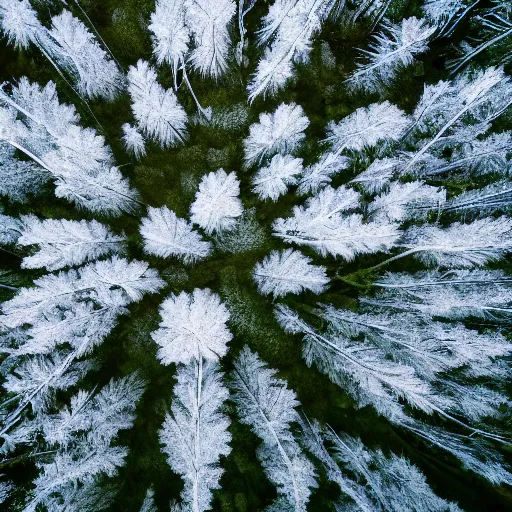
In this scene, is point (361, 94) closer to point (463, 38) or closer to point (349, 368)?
point (463, 38)

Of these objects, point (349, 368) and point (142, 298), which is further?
point (142, 298)

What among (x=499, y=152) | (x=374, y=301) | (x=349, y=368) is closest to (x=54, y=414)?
(x=349, y=368)

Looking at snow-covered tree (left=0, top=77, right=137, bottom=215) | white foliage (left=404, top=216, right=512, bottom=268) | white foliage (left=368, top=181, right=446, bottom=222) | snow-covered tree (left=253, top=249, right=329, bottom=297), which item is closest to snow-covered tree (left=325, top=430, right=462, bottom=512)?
snow-covered tree (left=253, top=249, right=329, bottom=297)

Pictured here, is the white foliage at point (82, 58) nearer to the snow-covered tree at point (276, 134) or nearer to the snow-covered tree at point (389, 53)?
the snow-covered tree at point (276, 134)

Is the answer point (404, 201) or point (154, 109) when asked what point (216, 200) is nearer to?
point (154, 109)

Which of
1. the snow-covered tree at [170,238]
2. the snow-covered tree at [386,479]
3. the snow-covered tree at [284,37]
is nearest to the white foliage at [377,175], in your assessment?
the snow-covered tree at [284,37]

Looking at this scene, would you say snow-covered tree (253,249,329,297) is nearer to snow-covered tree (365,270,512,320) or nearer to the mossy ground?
the mossy ground
